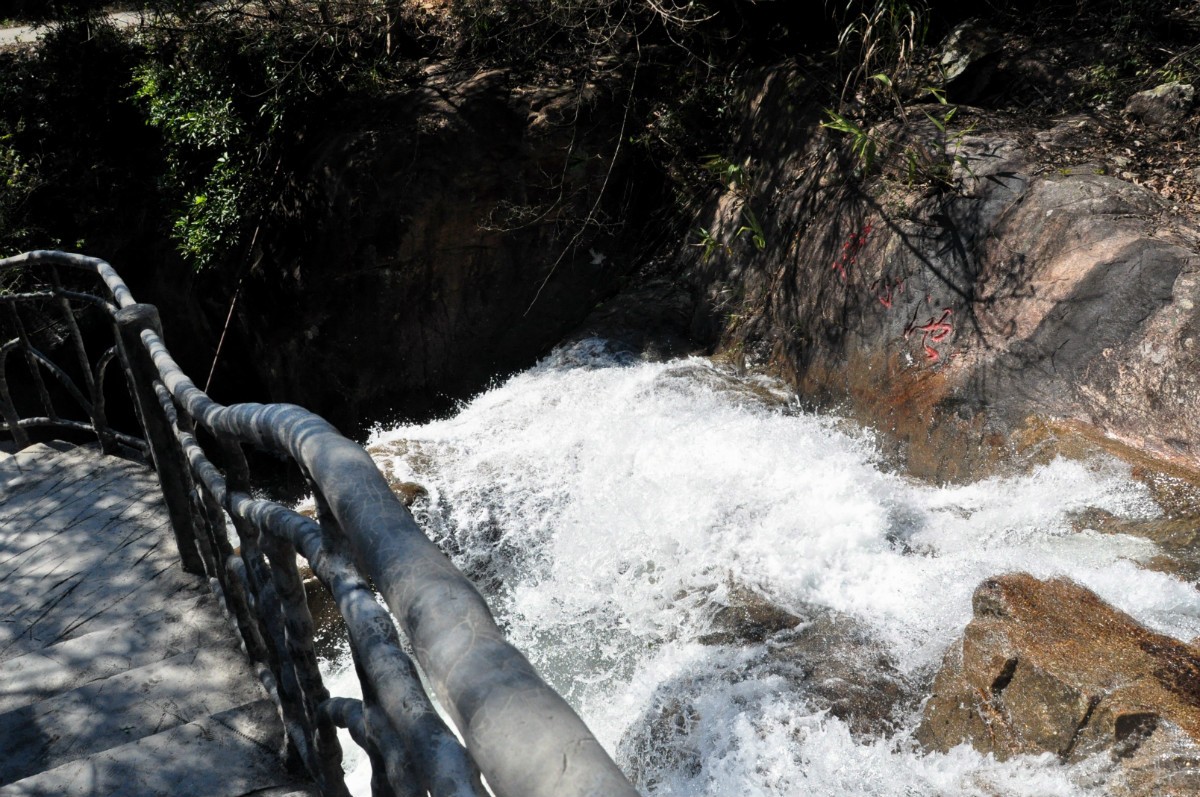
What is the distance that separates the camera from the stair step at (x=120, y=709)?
241 centimetres

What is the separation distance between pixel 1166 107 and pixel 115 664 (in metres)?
5.80

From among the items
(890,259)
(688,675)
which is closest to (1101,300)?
(890,259)

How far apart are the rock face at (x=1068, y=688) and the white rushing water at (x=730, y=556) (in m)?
0.10

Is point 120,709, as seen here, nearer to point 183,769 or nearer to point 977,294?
point 183,769

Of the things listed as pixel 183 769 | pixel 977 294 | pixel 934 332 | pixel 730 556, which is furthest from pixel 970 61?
pixel 183 769

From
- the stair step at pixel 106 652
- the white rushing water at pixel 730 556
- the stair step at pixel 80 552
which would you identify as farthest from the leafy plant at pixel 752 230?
the stair step at pixel 106 652

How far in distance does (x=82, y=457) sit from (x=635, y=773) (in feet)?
9.44

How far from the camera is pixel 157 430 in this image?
3.05 meters

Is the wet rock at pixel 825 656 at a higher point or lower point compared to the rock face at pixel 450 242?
lower

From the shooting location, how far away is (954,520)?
448 centimetres

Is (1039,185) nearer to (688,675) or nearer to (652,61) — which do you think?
(688,675)

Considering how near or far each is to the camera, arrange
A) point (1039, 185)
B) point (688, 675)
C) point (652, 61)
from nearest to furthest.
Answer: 1. point (688, 675)
2. point (1039, 185)
3. point (652, 61)

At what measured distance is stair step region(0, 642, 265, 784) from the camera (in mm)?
2414

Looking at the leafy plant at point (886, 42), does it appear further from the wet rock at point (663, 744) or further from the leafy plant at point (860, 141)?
the wet rock at point (663, 744)
